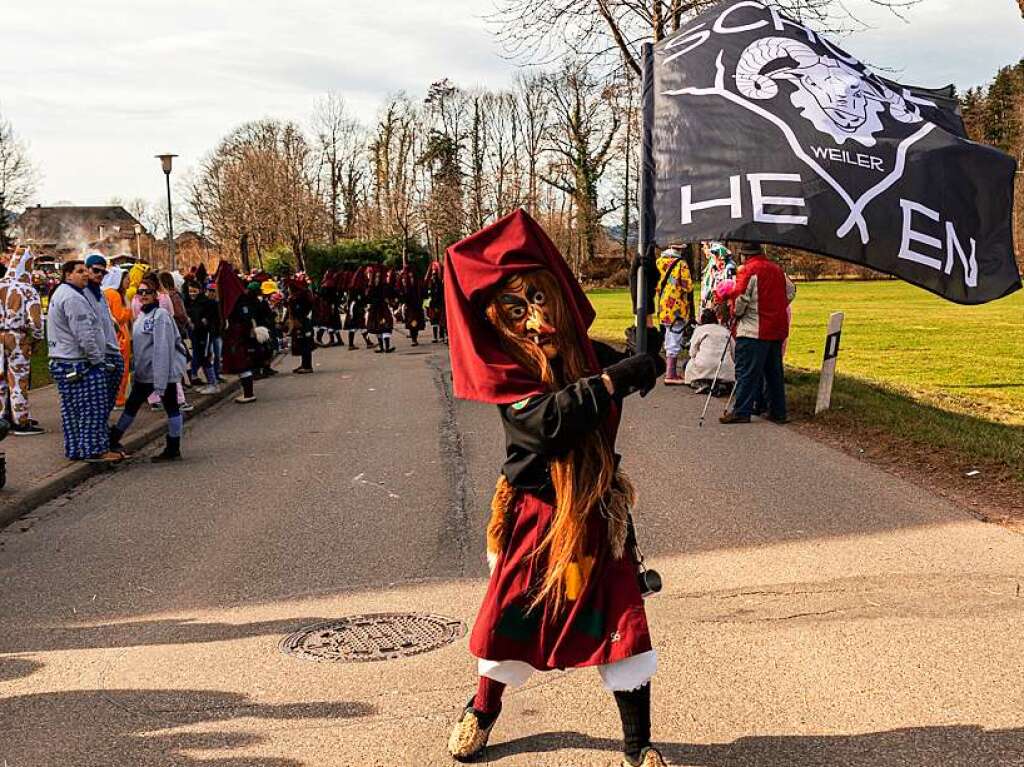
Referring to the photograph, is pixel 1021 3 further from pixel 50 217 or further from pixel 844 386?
pixel 50 217

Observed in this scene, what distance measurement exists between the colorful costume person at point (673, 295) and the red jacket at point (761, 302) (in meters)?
3.44

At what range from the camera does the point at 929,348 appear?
75.9 feet

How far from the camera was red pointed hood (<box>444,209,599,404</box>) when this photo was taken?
3.73m

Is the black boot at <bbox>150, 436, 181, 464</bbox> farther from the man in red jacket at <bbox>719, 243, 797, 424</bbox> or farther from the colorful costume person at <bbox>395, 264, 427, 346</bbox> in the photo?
the colorful costume person at <bbox>395, 264, 427, 346</bbox>

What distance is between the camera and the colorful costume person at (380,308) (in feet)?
82.0

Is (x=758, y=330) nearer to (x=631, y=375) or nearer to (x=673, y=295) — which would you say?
(x=673, y=295)

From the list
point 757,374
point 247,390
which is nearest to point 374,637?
point 757,374

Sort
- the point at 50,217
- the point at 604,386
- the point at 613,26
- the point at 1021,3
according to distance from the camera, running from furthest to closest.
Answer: the point at 50,217 → the point at 613,26 → the point at 1021,3 → the point at 604,386

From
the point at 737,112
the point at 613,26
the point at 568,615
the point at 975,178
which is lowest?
the point at 568,615

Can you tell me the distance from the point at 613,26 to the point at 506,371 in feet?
54.1

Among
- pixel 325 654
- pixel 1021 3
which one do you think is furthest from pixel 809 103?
pixel 1021 3

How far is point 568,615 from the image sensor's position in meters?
3.79

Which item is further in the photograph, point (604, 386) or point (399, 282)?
point (399, 282)

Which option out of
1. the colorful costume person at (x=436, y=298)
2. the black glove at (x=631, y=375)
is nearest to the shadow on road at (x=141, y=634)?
the black glove at (x=631, y=375)
